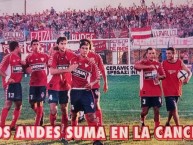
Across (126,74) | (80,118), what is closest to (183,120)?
(80,118)

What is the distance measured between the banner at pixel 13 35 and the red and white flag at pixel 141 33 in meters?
1.58

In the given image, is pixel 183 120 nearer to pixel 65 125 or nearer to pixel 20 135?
pixel 65 125

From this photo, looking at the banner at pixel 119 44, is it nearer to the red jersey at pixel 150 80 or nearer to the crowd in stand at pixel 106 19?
the crowd in stand at pixel 106 19

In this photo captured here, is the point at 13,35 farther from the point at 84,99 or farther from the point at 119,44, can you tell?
the point at 84,99

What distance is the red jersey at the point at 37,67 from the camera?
4.77 m

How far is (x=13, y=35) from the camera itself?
552 centimetres

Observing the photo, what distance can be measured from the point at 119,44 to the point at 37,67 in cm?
215

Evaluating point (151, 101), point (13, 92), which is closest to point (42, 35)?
point (13, 92)

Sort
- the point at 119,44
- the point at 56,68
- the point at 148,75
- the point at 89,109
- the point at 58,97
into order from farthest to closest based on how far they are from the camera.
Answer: the point at 119,44
the point at 148,75
the point at 58,97
the point at 56,68
the point at 89,109

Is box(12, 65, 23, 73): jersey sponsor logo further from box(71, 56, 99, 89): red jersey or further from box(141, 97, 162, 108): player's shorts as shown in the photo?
box(141, 97, 162, 108): player's shorts

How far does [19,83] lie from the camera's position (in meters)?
4.71

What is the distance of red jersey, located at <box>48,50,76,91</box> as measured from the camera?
426 centimetres

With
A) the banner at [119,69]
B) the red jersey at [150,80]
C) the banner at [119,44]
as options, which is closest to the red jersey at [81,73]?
the red jersey at [150,80]

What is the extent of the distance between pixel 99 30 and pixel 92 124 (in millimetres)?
2452
